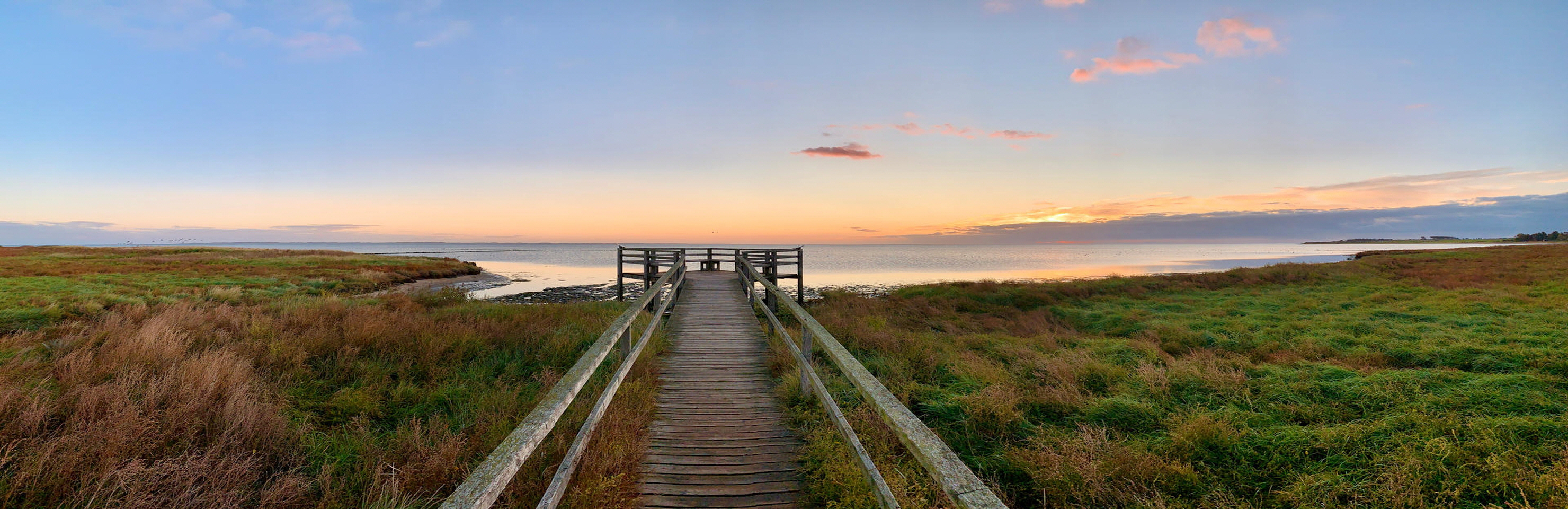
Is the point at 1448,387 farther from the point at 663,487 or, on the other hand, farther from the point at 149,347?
the point at 149,347

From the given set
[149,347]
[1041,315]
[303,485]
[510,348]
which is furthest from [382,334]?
[1041,315]

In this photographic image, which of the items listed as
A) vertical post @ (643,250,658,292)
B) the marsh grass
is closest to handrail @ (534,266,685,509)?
the marsh grass

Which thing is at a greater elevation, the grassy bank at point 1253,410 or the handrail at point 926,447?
the handrail at point 926,447

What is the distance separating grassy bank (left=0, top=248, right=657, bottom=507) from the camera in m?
3.11

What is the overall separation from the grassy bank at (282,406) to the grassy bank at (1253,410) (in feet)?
8.98

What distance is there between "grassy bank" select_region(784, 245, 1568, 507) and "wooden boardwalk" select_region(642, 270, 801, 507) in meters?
0.37

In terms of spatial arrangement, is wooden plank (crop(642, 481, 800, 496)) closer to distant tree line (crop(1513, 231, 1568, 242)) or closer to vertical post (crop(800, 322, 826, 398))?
vertical post (crop(800, 322, 826, 398))

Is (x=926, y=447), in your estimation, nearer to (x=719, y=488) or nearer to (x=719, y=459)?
(x=719, y=488)

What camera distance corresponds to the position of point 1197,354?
8352mm

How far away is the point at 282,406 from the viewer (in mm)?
4801

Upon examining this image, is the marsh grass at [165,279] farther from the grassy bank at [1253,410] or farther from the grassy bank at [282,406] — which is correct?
the grassy bank at [1253,410]

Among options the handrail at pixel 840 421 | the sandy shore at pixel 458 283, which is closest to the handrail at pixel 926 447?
the handrail at pixel 840 421

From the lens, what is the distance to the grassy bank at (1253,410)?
360cm

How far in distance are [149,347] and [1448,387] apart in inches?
541
